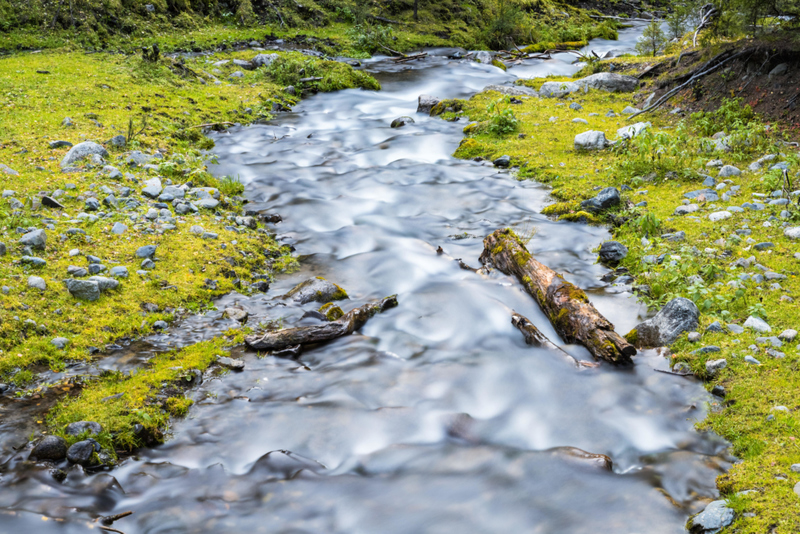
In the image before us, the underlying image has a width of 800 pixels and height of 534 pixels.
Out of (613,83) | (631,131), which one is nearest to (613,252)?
→ (631,131)

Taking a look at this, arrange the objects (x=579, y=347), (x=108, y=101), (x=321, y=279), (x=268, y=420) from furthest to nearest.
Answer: (x=108, y=101)
(x=321, y=279)
(x=579, y=347)
(x=268, y=420)

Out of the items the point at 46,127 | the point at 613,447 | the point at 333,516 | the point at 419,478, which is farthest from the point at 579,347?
the point at 46,127

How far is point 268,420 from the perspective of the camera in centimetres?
509

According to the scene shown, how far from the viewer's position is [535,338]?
6.19m

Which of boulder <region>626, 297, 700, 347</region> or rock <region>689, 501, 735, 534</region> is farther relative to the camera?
boulder <region>626, 297, 700, 347</region>

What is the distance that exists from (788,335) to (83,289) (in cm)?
772

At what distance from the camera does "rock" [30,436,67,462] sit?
4.21 meters

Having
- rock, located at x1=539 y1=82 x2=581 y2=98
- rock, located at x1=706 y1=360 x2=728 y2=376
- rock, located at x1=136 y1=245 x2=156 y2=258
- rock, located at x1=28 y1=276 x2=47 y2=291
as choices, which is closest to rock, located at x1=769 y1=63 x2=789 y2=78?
rock, located at x1=539 y1=82 x2=581 y2=98

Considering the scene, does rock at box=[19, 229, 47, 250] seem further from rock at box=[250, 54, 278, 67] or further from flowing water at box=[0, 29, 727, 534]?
rock at box=[250, 54, 278, 67]

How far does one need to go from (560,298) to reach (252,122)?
11.4 m

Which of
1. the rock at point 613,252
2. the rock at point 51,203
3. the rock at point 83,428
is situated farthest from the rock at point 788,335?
the rock at point 51,203

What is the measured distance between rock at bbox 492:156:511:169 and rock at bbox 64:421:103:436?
9.72 m

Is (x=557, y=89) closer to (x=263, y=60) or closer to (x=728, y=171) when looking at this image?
(x=728, y=171)

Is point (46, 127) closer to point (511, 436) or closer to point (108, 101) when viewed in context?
point (108, 101)
